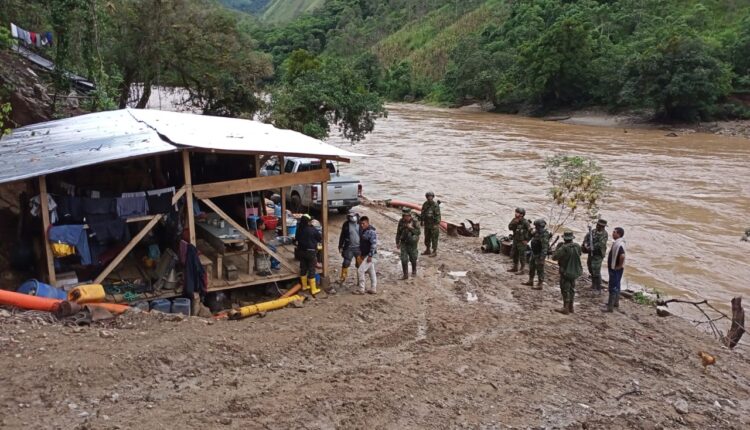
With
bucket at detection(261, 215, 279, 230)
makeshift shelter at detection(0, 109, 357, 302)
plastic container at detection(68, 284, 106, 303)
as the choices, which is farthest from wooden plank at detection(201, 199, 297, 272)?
bucket at detection(261, 215, 279, 230)

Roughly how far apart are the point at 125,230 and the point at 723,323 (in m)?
11.3

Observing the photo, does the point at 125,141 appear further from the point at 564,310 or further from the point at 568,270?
the point at 564,310

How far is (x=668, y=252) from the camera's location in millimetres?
16562

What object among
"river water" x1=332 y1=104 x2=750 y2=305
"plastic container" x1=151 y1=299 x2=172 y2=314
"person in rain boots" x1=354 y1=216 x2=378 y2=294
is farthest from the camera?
"river water" x1=332 y1=104 x2=750 y2=305

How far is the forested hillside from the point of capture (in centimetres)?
4634

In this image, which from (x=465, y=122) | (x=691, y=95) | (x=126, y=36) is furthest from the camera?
(x=465, y=122)

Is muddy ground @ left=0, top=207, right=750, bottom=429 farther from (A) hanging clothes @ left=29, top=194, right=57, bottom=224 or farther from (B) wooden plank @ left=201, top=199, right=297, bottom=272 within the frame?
(A) hanging clothes @ left=29, top=194, right=57, bottom=224

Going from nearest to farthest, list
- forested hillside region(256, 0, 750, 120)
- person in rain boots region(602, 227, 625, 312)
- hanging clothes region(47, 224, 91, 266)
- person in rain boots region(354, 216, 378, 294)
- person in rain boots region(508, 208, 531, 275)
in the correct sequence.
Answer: hanging clothes region(47, 224, 91, 266) → person in rain boots region(354, 216, 378, 294) → person in rain boots region(602, 227, 625, 312) → person in rain boots region(508, 208, 531, 275) → forested hillside region(256, 0, 750, 120)

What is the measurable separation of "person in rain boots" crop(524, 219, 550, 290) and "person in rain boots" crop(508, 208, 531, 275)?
58 cm

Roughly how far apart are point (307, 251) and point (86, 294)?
3.53 m

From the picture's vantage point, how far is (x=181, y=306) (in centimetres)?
918

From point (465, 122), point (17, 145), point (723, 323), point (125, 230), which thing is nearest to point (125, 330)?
point (125, 230)

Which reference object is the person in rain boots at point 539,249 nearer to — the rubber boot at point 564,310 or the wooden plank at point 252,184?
the rubber boot at point 564,310

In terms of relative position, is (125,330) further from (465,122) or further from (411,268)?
(465,122)
